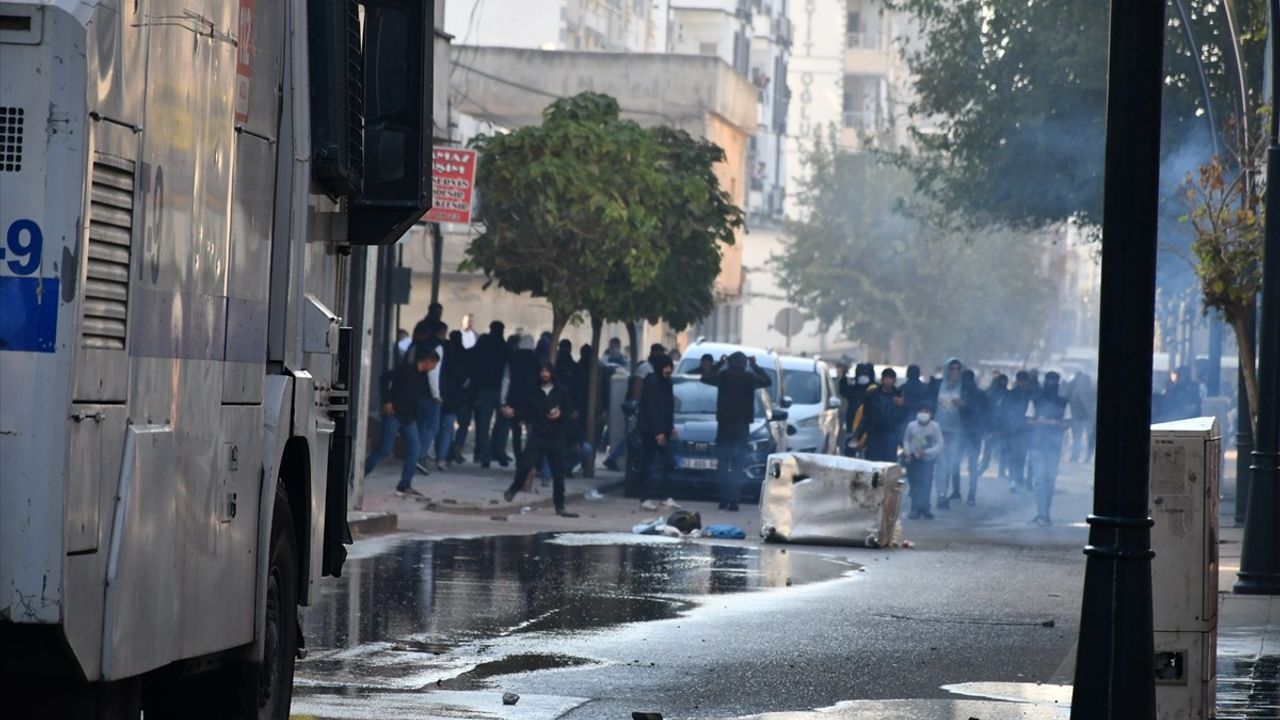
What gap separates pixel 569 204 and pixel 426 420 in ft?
15.1

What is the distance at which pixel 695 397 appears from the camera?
1105 inches

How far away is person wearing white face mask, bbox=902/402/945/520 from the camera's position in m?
26.4

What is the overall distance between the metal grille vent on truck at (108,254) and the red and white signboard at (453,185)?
49.9ft

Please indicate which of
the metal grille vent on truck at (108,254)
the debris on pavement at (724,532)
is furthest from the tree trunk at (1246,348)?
the metal grille vent on truck at (108,254)

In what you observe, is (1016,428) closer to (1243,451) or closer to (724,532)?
(1243,451)

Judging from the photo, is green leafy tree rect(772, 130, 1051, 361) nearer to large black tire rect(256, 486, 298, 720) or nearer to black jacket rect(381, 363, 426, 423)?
black jacket rect(381, 363, 426, 423)

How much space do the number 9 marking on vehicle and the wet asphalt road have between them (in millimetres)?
4247

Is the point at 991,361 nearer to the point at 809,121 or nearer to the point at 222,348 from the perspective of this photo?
the point at 809,121

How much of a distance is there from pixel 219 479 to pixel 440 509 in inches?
631

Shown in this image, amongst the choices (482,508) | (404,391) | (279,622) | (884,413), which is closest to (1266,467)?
(482,508)

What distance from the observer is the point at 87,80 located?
5309 millimetres

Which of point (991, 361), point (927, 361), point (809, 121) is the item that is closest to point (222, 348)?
point (927, 361)

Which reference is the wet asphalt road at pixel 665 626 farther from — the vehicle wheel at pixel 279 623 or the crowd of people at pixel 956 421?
the crowd of people at pixel 956 421

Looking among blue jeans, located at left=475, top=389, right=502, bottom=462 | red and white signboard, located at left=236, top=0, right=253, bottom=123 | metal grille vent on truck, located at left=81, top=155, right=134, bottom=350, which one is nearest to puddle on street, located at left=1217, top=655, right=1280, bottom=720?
red and white signboard, located at left=236, top=0, right=253, bottom=123
